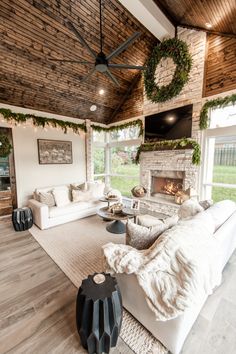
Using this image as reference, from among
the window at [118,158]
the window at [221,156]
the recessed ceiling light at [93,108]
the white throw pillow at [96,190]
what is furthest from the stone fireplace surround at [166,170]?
the recessed ceiling light at [93,108]

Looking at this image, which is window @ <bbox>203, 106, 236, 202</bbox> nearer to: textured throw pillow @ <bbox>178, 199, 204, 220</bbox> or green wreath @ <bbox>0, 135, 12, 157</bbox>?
textured throw pillow @ <bbox>178, 199, 204, 220</bbox>

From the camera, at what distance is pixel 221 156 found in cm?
371

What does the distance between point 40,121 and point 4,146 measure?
3.89 feet

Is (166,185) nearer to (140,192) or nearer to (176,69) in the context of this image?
(140,192)

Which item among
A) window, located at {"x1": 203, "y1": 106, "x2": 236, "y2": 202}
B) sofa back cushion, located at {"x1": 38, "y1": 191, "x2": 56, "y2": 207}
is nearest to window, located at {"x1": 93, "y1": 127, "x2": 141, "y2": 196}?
window, located at {"x1": 203, "y1": 106, "x2": 236, "y2": 202}

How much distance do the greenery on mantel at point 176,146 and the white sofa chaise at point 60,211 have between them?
2117mm

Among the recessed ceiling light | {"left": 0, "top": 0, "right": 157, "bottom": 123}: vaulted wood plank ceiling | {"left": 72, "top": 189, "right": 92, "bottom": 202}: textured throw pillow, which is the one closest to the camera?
{"left": 0, "top": 0, "right": 157, "bottom": 123}: vaulted wood plank ceiling

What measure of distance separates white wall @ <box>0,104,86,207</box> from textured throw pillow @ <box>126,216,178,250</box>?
400cm

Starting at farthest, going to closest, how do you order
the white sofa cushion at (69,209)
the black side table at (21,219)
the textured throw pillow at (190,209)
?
the white sofa cushion at (69,209), the black side table at (21,219), the textured throw pillow at (190,209)

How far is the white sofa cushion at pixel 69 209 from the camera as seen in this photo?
3.62 metres

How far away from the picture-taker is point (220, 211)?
210 cm

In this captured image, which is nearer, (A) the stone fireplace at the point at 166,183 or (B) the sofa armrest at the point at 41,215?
(B) the sofa armrest at the point at 41,215

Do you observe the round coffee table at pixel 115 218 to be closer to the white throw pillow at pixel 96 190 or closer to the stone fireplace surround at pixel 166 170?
the white throw pillow at pixel 96 190

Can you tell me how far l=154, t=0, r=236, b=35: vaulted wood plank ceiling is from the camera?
257 cm
